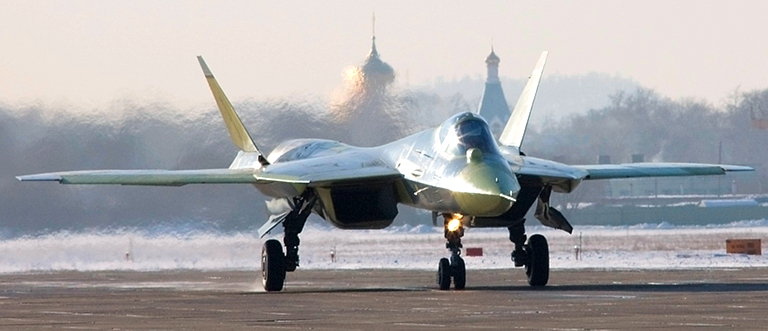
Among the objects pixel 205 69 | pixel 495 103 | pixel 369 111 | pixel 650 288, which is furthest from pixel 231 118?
pixel 495 103

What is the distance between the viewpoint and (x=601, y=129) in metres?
68.1

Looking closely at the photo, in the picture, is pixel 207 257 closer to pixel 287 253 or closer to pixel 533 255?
pixel 287 253

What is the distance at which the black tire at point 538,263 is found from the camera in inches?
837

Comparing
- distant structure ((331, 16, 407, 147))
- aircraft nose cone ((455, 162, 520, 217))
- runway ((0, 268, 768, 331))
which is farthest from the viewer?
distant structure ((331, 16, 407, 147))

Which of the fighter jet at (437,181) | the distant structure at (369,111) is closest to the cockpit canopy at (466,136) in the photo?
the fighter jet at (437,181)

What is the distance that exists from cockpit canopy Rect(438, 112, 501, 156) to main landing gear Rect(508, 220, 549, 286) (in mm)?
2027

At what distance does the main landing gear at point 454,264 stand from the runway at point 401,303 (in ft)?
0.85

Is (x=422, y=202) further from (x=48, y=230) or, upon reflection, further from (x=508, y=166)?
(x=48, y=230)

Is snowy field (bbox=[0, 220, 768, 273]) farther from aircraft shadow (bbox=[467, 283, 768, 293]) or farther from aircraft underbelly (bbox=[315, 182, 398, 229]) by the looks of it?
aircraft underbelly (bbox=[315, 182, 398, 229])

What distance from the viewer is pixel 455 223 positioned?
66.9ft

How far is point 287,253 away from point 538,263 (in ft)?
12.1

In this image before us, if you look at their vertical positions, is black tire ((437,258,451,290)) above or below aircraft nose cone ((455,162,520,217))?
below

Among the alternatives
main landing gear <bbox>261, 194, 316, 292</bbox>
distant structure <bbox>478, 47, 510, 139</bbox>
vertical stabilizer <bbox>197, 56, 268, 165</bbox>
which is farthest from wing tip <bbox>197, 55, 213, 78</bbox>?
distant structure <bbox>478, 47, 510, 139</bbox>

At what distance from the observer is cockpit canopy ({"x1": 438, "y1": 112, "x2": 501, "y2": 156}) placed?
63.3 ft
